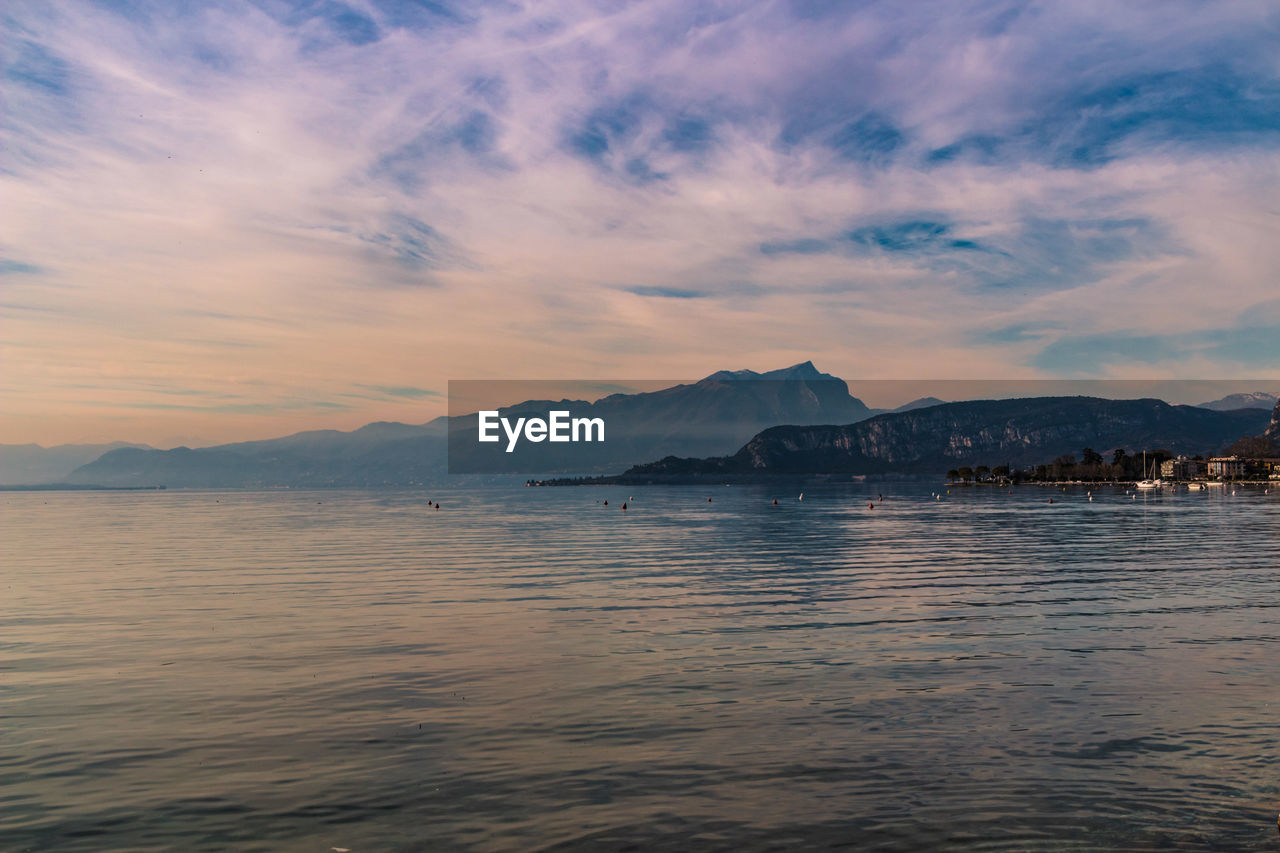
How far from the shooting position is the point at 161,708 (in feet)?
78.0

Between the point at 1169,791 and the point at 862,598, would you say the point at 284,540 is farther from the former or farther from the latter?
the point at 1169,791

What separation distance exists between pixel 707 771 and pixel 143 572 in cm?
5786

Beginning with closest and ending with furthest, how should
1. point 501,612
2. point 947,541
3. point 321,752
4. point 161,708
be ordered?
1. point 321,752
2. point 161,708
3. point 501,612
4. point 947,541

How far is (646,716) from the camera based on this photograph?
867 inches

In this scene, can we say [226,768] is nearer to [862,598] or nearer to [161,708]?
[161,708]

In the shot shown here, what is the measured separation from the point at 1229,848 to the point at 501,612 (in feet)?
102

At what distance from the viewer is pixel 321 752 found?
19391mm

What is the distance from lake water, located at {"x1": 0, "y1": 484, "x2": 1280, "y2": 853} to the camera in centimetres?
1522

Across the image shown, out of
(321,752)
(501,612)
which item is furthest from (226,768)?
(501,612)

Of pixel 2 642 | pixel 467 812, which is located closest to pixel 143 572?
pixel 2 642

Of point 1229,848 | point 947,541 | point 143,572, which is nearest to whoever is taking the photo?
point 1229,848

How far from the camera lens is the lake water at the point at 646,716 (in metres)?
15.2

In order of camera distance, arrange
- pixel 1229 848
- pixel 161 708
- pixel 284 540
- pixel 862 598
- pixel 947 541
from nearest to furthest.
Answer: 1. pixel 1229 848
2. pixel 161 708
3. pixel 862 598
4. pixel 947 541
5. pixel 284 540

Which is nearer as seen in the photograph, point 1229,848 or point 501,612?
point 1229,848
